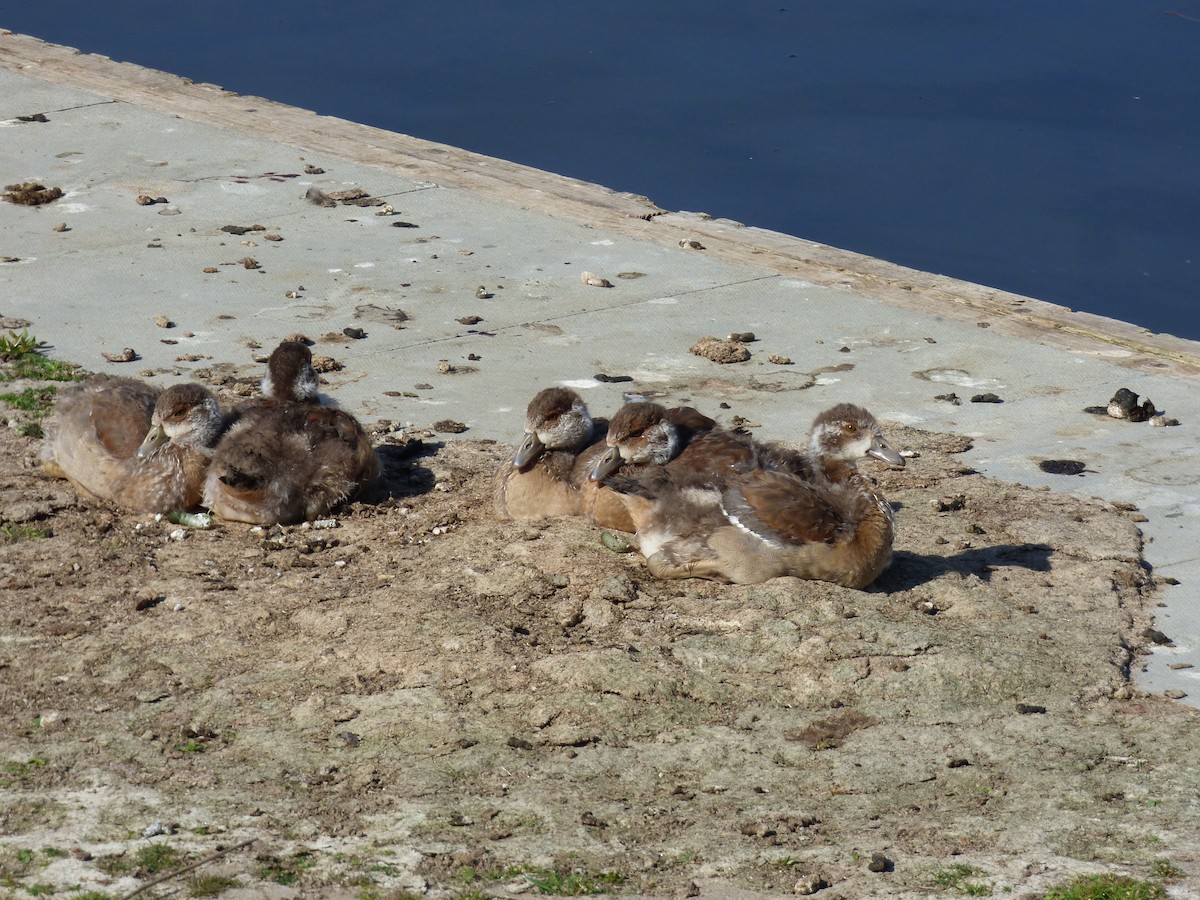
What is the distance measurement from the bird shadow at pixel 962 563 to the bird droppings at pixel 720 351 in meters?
2.71

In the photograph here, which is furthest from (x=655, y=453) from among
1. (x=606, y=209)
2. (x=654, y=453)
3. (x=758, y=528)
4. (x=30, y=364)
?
(x=606, y=209)

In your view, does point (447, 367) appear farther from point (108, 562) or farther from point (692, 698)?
point (692, 698)

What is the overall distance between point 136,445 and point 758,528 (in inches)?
122

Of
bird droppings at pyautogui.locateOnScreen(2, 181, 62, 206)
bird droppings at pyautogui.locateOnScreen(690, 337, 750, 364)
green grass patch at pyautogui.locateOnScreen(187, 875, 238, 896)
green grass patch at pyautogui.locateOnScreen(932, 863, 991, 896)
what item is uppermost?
bird droppings at pyautogui.locateOnScreen(2, 181, 62, 206)

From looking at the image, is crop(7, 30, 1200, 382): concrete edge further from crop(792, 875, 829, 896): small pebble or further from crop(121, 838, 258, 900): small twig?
crop(121, 838, 258, 900): small twig

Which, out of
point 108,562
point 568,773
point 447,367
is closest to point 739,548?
point 568,773

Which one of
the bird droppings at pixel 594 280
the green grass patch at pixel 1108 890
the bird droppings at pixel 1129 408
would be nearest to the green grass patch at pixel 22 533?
the bird droppings at pixel 594 280

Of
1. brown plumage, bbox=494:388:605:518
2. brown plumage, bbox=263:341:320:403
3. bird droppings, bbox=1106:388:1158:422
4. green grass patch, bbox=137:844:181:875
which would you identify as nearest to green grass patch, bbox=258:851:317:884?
green grass patch, bbox=137:844:181:875

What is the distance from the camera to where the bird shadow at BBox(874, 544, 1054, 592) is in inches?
279

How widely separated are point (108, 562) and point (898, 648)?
3.43 m

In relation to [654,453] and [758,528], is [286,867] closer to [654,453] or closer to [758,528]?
[758,528]

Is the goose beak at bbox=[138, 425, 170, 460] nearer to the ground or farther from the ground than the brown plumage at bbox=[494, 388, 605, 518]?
nearer to the ground

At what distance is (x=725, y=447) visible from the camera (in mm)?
7164

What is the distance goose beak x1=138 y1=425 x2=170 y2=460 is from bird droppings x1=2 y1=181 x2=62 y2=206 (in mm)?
5456
